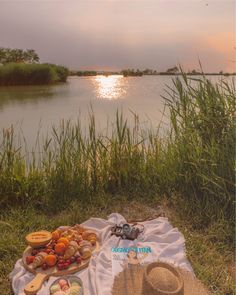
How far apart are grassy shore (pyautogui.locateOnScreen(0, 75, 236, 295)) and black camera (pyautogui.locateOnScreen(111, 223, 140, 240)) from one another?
14.5 inches

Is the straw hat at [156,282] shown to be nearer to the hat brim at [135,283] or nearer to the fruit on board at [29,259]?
the hat brim at [135,283]

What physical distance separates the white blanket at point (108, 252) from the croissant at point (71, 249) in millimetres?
128

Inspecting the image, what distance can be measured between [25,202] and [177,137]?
163cm

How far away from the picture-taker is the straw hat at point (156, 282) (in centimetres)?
133

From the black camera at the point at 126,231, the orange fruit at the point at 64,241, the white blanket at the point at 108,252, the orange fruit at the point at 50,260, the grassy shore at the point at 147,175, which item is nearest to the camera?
the white blanket at the point at 108,252

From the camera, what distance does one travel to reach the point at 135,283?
5.12 ft

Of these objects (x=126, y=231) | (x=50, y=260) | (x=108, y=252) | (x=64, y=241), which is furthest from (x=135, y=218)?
(x=50, y=260)

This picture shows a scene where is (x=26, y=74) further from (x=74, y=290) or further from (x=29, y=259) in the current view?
(x=74, y=290)

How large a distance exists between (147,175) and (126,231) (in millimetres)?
858

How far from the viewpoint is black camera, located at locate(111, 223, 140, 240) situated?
200 cm

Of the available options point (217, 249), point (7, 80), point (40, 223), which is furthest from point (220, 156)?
point (7, 80)

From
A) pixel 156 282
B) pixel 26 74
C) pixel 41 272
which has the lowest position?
pixel 41 272

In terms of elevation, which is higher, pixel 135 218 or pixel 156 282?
pixel 156 282

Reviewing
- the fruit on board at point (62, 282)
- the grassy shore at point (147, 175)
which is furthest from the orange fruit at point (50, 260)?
the grassy shore at point (147, 175)
